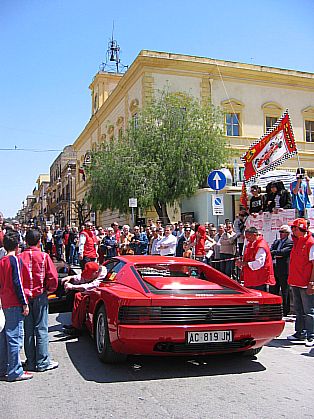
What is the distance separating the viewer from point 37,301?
18.6 ft

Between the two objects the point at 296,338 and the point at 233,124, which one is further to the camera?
the point at 233,124

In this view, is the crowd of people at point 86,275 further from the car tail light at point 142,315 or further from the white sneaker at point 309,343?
the car tail light at point 142,315

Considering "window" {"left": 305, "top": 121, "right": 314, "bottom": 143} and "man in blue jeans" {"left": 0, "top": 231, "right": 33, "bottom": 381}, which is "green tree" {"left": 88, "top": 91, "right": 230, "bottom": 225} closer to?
"window" {"left": 305, "top": 121, "right": 314, "bottom": 143}

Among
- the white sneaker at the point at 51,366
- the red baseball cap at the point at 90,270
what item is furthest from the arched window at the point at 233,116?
the white sneaker at the point at 51,366

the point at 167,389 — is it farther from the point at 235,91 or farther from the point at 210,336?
the point at 235,91

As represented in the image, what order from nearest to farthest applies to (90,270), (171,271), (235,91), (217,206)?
1. (171,271)
2. (90,270)
3. (217,206)
4. (235,91)

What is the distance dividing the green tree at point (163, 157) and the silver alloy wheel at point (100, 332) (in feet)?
58.4

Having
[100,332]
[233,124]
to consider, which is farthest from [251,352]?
[233,124]

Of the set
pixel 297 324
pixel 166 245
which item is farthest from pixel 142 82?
pixel 297 324

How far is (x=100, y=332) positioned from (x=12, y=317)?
1190mm

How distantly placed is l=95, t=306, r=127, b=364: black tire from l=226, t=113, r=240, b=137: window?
90.5 ft

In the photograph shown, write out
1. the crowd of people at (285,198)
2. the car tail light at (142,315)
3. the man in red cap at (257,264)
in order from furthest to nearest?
the crowd of people at (285,198) → the man in red cap at (257,264) → the car tail light at (142,315)

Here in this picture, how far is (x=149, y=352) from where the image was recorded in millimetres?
5293

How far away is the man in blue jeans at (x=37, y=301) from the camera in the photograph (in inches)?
221
